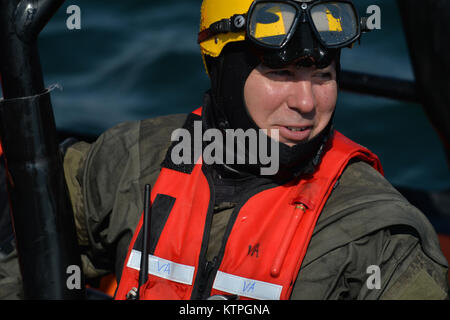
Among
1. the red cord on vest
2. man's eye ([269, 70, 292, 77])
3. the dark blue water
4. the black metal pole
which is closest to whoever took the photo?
the black metal pole

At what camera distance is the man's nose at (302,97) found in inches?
72.0

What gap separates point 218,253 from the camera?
1.92 metres

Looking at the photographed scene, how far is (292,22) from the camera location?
6.11ft

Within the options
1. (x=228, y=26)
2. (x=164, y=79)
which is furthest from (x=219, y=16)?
(x=164, y=79)

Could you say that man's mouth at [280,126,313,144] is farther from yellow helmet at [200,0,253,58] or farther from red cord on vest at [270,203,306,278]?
yellow helmet at [200,0,253,58]

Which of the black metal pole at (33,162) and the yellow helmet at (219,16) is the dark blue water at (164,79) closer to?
the yellow helmet at (219,16)

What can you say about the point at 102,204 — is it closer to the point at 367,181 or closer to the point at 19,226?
the point at 19,226

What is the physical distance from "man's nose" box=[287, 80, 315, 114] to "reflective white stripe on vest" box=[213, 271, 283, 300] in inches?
20.5

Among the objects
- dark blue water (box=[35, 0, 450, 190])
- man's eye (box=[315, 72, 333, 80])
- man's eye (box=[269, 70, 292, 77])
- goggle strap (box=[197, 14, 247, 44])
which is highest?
goggle strap (box=[197, 14, 247, 44])

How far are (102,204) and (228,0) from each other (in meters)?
0.82

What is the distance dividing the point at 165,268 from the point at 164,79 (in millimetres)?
4502

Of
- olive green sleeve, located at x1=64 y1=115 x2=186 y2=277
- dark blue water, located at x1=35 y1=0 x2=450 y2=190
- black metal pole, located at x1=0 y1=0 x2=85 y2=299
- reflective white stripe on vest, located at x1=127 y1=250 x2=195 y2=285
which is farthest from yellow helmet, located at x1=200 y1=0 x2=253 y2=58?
dark blue water, located at x1=35 y1=0 x2=450 y2=190

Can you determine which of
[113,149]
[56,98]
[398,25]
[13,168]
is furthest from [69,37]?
[13,168]

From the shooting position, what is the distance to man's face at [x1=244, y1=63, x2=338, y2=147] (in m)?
1.85
